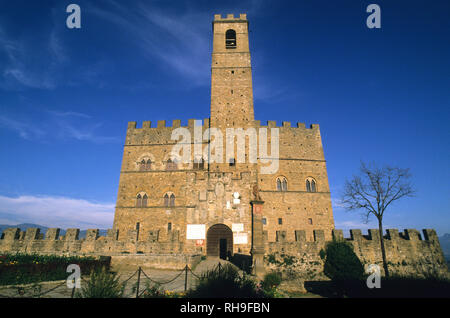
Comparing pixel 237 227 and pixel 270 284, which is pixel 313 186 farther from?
pixel 270 284

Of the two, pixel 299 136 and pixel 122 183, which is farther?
pixel 299 136

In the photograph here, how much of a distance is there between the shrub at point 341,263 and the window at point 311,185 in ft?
34.0

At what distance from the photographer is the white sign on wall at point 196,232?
16.2 meters

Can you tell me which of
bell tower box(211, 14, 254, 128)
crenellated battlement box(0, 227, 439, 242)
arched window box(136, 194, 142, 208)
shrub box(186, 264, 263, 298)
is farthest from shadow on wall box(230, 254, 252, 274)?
bell tower box(211, 14, 254, 128)

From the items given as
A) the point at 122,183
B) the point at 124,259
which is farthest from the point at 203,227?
the point at 122,183

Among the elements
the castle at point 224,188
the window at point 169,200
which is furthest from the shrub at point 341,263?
the window at point 169,200

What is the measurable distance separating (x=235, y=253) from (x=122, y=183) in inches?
588

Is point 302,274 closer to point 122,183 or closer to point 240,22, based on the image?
point 122,183

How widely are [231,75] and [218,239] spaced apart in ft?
59.1

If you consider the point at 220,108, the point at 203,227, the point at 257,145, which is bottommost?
the point at 203,227

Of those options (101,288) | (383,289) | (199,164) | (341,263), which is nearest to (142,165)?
(199,164)
